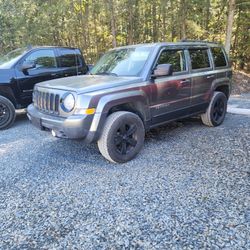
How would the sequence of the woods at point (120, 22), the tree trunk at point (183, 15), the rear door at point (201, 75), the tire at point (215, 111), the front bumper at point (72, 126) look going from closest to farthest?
the front bumper at point (72, 126) → the rear door at point (201, 75) → the tire at point (215, 111) → the tree trunk at point (183, 15) → the woods at point (120, 22)

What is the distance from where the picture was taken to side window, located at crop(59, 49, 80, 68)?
23.1 feet

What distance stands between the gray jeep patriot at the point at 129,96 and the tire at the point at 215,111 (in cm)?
2

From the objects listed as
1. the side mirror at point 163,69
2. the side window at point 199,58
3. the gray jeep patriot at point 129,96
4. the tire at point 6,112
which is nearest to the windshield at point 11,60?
the tire at point 6,112

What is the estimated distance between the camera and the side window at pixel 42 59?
649 cm

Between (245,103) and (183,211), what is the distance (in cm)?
642

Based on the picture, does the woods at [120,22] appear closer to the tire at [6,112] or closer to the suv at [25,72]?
the suv at [25,72]

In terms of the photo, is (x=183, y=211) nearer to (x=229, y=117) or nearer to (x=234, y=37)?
(x=229, y=117)

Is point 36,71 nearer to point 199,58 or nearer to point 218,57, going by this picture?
point 199,58

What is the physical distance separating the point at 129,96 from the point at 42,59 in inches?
139

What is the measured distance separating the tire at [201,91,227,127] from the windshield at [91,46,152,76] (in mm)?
1943

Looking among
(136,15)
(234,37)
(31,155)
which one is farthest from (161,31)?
(31,155)

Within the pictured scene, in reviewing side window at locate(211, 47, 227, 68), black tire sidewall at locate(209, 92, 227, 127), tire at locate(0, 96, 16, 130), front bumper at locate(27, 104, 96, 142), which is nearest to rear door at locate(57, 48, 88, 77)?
tire at locate(0, 96, 16, 130)

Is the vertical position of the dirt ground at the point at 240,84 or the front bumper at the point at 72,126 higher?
the front bumper at the point at 72,126

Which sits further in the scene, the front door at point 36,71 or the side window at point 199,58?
the front door at point 36,71
